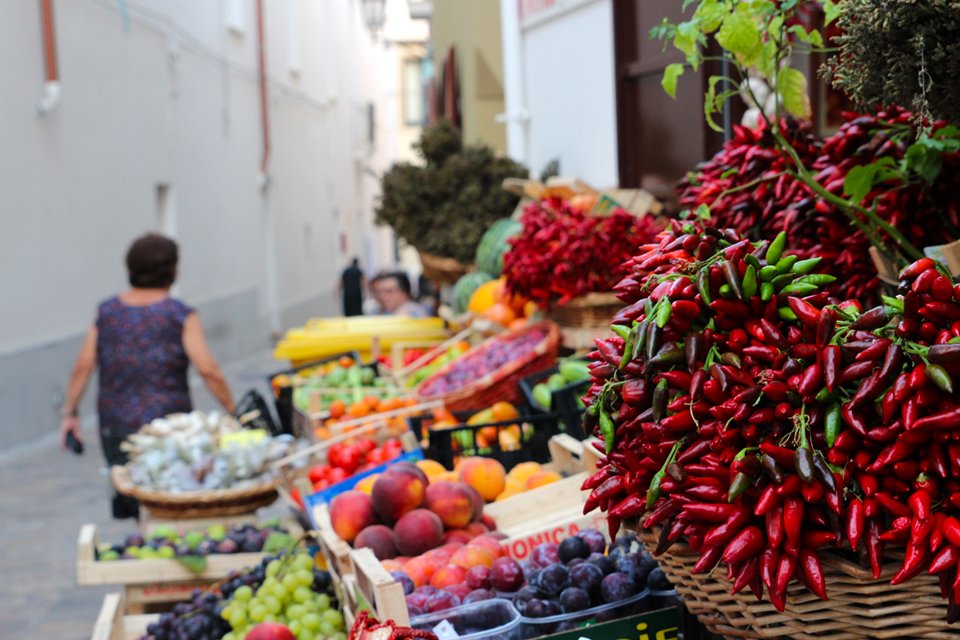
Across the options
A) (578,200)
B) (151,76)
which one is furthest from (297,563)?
(151,76)

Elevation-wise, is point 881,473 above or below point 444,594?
above

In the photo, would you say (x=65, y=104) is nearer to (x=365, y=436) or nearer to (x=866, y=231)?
(x=365, y=436)

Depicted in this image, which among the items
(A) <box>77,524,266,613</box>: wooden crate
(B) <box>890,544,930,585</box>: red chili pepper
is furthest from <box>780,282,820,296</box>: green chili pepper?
(A) <box>77,524,266,613</box>: wooden crate

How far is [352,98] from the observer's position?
117 ft

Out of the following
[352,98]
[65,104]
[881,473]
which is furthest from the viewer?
[352,98]

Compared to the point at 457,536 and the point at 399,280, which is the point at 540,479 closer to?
the point at 457,536

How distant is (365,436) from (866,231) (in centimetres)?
281

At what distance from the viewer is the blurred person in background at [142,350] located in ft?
19.9

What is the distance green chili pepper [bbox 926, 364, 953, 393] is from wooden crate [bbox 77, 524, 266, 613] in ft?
10.2

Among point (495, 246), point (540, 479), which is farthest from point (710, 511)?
point (495, 246)

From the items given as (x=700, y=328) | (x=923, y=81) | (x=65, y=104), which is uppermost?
(x=65, y=104)

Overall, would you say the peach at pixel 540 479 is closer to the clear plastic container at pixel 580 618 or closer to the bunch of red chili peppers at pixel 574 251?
the clear plastic container at pixel 580 618

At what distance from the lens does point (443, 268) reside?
871cm

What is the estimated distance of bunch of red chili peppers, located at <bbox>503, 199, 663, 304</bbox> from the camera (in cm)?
508
